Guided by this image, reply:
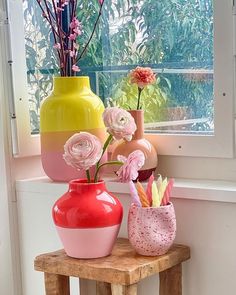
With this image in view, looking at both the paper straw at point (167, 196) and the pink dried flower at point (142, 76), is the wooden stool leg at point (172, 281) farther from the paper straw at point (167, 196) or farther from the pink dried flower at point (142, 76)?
the pink dried flower at point (142, 76)

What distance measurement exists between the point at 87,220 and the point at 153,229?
153 millimetres

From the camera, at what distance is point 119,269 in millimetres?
1334

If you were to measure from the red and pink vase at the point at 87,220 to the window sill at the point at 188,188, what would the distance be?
16 cm

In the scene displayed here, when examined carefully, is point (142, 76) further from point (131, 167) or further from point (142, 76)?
point (131, 167)

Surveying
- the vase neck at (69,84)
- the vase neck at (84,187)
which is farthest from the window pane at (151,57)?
the vase neck at (84,187)

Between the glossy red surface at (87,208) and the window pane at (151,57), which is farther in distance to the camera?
the window pane at (151,57)

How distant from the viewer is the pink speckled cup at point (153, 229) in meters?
1.40

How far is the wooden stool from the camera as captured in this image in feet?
4.38

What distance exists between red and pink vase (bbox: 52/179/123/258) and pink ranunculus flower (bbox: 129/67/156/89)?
13.3 inches

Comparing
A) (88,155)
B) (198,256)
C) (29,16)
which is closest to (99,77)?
(29,16)

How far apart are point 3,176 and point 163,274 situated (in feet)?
1.88

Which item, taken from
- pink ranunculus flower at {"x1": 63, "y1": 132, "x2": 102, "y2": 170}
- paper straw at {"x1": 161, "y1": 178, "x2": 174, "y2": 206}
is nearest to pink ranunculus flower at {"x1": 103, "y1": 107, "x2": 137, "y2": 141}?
pink ranunculus flower at {"x1": 63, "y1": 132, "x2": 102, "y2": 170}

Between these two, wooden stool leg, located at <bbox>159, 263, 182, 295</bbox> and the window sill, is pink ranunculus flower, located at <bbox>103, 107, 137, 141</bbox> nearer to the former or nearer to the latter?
the window sill

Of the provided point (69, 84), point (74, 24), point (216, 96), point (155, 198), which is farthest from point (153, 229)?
point (74, 24)
